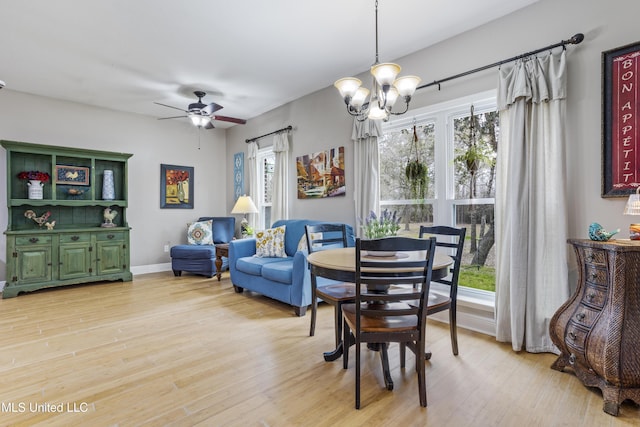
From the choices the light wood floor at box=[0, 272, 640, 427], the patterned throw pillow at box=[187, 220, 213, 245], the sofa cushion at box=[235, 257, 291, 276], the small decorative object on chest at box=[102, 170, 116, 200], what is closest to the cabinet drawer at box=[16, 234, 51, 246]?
the small decorative object on chest at box=[102, 170, 116, 200]

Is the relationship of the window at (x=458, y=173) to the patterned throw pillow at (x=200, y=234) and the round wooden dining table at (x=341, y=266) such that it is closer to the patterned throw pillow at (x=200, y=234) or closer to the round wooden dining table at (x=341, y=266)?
the round wooden dining table at (x=341, y=266)

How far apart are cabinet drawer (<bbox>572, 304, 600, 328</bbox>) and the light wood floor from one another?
1.33 feet

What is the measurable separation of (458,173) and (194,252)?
4.08 m

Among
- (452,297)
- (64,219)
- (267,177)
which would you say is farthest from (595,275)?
(64,219)

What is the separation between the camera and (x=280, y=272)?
3.45 m

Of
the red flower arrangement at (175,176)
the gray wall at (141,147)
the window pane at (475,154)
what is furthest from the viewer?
the red flower arrangement at (175,176)

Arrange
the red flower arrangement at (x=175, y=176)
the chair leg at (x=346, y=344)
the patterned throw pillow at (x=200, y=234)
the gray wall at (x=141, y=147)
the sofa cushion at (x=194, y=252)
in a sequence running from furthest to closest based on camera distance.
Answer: the red flower arrangement at (x=175, y=176) → the patterned throw pillow at (x=200, y=234) → the sofa cushion at (x=194, y=252) → the gray wall at (x=141, y=147) → the chair leg at (x=346, y=344)

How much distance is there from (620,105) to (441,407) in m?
2.33

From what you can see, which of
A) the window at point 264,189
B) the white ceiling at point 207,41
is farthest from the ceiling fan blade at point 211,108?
the window at point 264,189

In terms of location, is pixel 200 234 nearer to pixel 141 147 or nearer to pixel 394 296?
pixel 141 147

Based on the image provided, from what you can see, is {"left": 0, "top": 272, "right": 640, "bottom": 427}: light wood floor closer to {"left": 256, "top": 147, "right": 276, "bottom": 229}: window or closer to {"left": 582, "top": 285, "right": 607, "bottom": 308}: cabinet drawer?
{"left": 582, "top": 285, "right": 607, "bottom": 308}: cabinet drawer

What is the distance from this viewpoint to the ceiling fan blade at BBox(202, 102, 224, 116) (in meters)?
4.17

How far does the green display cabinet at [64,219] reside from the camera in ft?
13.9

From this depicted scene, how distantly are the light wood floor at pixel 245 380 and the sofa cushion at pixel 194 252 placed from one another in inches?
74.1
